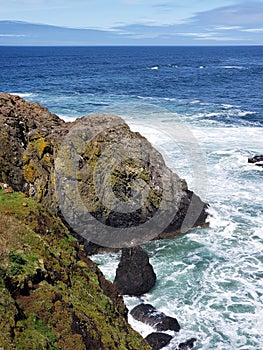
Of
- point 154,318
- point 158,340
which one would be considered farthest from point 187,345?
point 154,318

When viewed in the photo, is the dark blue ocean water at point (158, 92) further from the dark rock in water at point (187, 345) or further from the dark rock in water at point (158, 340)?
the dark rock in water at point (158, 340)

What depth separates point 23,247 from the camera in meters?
11.9

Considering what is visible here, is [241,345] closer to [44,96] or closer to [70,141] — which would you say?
[70,141]

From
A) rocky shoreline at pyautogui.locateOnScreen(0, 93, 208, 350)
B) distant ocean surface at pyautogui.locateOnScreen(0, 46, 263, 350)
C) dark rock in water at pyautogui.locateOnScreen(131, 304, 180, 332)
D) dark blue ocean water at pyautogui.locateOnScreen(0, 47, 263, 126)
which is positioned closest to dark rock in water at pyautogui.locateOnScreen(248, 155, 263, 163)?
distant ocean surface at pyautogui.locateOnScreen(0, 46, 263, 350)

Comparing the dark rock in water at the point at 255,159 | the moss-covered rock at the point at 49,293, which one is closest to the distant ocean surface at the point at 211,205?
the dark rock in water at the point at 255,159

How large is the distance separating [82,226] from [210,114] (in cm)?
4251

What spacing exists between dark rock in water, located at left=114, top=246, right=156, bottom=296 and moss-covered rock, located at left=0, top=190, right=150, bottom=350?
5.96 metres

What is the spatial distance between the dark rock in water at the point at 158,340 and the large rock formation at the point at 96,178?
8.54m

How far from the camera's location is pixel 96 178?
26797 millimetres

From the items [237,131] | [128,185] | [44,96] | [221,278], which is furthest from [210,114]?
[221,278]

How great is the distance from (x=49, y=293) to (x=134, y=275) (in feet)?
35.5

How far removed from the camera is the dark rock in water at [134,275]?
21172mm

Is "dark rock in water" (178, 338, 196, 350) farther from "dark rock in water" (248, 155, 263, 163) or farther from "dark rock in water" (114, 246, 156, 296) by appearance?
"dark rock in water" (248, 155, 263, 163)

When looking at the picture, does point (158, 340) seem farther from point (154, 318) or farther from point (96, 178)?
point (96, 178)
